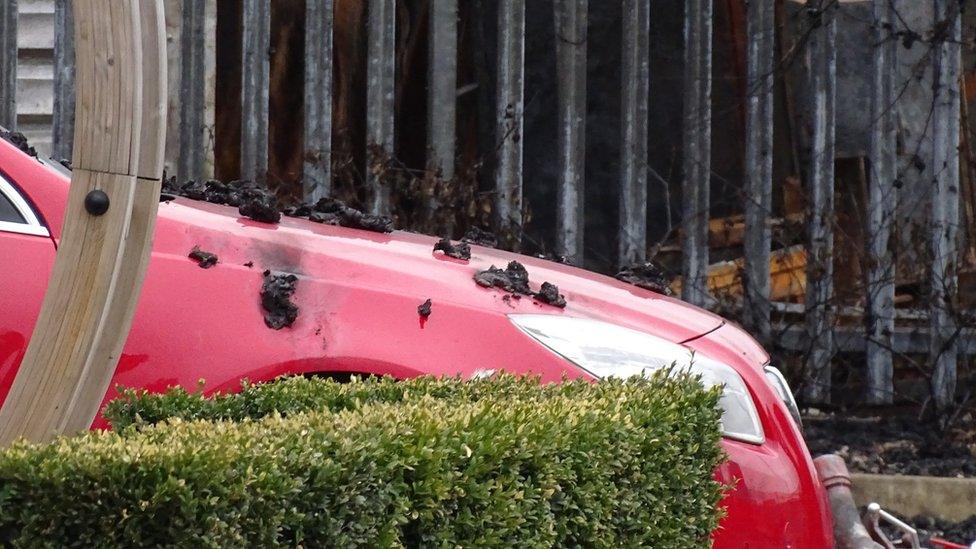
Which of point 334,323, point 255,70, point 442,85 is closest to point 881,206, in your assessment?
point 442,85

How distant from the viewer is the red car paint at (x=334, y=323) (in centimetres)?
364

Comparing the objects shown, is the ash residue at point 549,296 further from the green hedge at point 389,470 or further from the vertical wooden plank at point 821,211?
the vertical wooden plank at point 821,211

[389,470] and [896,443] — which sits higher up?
[389,470]

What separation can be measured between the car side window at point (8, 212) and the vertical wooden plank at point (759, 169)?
4.76m

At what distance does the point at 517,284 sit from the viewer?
13.0 feet

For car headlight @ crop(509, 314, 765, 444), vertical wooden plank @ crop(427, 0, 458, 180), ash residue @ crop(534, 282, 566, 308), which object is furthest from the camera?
Result: vertical wooden plank @ crop(427, 0, 458, 180)

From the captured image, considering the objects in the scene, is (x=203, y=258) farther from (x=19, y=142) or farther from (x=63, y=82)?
(x=63, y=82)

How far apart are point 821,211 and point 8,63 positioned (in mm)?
4380

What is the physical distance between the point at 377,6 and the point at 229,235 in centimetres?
402

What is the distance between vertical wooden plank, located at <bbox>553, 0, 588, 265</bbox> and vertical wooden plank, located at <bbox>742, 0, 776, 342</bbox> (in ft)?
2.96

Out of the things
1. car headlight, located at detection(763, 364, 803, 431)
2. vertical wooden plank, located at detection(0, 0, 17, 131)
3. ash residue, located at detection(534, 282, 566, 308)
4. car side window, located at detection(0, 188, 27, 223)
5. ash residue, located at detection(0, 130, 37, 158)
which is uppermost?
vertical wooden plank, located at detection(0, 0, 17, 131)

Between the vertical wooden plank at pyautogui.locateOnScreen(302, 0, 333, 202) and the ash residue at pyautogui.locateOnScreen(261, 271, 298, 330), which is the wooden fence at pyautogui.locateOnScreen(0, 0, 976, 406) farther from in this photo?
the ash residue at pyautogui.locateOnScreen(261, 271, 298, 330)

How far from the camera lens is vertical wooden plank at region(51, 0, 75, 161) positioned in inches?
291

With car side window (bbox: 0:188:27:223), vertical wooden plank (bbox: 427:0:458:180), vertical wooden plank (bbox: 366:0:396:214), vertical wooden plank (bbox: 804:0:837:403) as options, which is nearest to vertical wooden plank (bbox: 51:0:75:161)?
vertical wooden plank (bbox: 366:0:396:214)
